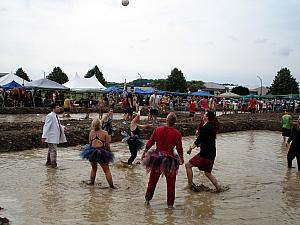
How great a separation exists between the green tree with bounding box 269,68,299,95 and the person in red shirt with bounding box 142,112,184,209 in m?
74.8

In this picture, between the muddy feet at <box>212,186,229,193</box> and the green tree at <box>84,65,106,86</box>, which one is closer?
the muddy feet at <box>212,186,229,193</box>

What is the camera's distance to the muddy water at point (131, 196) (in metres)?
7.46

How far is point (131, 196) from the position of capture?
29.4 feet

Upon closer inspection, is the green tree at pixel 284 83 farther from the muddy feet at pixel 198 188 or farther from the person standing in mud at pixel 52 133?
the muddy feet at pixel 198 188

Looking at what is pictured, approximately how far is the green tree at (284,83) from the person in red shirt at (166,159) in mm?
74849

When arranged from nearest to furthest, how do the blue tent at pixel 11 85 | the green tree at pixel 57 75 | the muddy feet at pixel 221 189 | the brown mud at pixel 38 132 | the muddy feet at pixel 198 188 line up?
1. the muddy feet at pixel 221 189
2. the muddy feet at pixel 198 188
3. the brown mud at pixel 38 132
4. the blue tent at pixel 11 85
5. the green tree at pixel 57 75

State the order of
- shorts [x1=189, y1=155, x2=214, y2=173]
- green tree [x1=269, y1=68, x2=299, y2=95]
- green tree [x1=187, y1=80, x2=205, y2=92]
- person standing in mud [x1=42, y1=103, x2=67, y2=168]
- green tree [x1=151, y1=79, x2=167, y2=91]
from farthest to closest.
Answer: green tree [x1=187, y1=80, x2=205, y2=92] → green tree [x1=151, y1=79, x2=167, y2=91] → green tree [x1=269, y1=68, x2=299, y2=95] → person standing in mud [x1=42, y1=103, x2=67, y2=168] → shorts [x1=189, y1=155, x2=214, y2=173]

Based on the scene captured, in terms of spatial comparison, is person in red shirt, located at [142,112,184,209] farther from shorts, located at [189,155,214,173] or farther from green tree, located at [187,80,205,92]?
green tree, located at [187,80,205,92]

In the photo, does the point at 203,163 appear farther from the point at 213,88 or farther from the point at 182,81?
the point at 213,88

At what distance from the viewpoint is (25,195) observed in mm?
8633

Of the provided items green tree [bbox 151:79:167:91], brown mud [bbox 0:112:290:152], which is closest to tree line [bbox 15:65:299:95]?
green tree [bbox 151:79:167:91]

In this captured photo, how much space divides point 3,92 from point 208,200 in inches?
1114

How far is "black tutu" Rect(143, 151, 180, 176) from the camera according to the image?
25.7 ft

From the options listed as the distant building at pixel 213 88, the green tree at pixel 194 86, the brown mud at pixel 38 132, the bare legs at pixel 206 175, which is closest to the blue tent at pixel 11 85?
the brown mud at pixel 38 132
